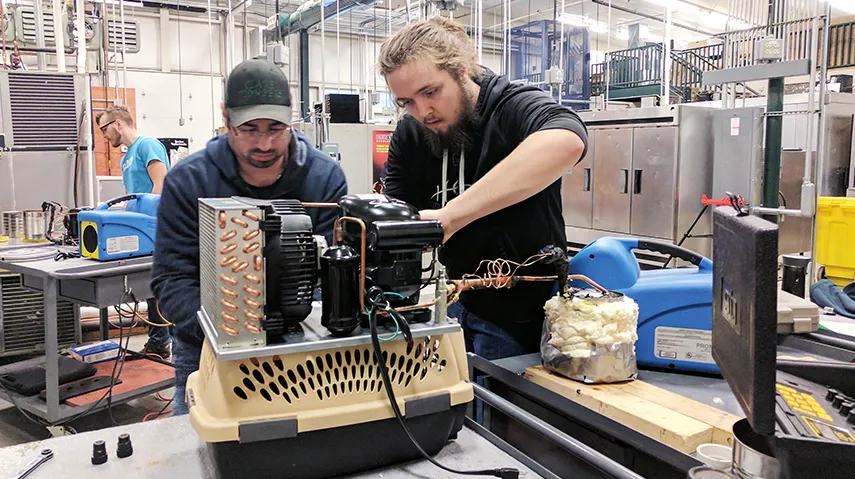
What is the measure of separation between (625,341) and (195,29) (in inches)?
358

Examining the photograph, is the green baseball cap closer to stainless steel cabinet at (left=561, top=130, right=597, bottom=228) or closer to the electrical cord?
the electrical cord

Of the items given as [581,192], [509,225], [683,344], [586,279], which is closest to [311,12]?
[581,192]

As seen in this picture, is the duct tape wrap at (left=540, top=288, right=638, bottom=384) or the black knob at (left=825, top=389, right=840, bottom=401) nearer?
the black knob at (left=825, top=389, right=840, bottom=401)

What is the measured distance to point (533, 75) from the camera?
7344 mm

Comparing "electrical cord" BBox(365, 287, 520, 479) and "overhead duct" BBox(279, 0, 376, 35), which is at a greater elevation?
"overhead duct" BBox(279, 0, 376, 35)

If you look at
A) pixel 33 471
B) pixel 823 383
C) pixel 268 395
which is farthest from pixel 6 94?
pixel 823 383

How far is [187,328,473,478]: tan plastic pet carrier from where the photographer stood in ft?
2.57

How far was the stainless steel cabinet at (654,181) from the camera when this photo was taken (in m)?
3.75

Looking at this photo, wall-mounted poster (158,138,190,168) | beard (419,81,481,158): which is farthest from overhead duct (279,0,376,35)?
beard (419,81,481,158)

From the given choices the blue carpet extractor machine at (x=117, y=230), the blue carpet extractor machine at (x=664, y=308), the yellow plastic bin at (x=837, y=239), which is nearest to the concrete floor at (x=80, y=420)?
the blue carpet extractor machine at (x=117, y=230)

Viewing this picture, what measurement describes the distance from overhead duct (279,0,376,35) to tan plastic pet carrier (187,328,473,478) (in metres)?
5.22

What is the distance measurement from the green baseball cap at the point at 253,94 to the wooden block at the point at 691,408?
89 centimetres

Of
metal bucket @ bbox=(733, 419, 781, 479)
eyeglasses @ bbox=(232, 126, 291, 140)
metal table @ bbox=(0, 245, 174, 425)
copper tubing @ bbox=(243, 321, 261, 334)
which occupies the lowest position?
metal table @ bbox=(0, 245, 174, 425)

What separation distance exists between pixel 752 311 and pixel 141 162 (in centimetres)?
361
